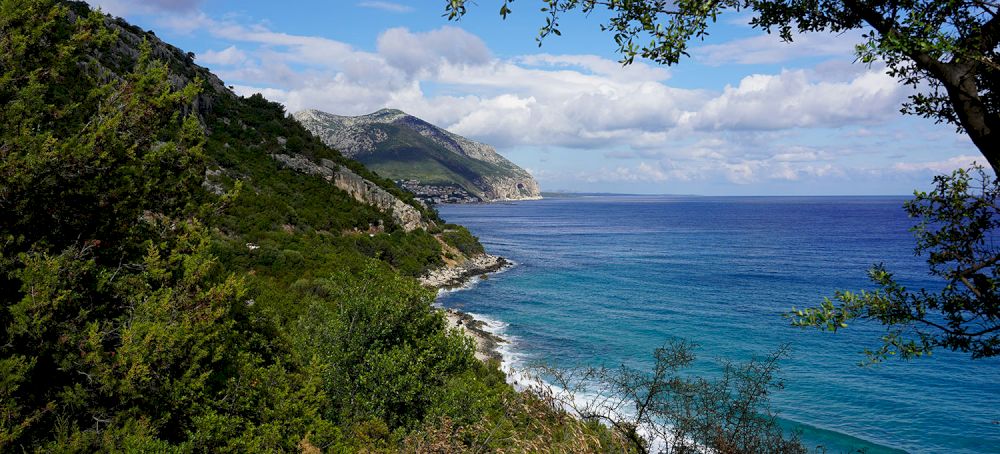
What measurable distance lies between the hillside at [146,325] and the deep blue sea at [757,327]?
17.8 meters

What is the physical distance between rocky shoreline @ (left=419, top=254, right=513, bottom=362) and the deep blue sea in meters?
1.82

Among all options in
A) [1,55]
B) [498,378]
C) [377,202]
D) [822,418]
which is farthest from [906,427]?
A: [377,202]

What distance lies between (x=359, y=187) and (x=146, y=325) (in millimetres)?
57992

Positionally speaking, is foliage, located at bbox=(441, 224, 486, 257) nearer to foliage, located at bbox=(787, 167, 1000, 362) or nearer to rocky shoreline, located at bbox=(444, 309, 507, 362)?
rocky shoreline, located at bbox=(444, 309, 507, 362)

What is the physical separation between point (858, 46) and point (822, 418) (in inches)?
1188

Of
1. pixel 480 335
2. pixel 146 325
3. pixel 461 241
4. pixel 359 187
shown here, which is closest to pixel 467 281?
pixel 461 241

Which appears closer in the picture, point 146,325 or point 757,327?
point 146,325

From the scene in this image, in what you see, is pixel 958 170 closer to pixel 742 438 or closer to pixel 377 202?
pixel 742 438

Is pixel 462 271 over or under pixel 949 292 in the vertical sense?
under

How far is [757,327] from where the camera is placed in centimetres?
4544

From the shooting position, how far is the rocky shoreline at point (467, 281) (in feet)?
127

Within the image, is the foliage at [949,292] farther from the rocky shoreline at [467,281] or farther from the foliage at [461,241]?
the foliage at [461,241]

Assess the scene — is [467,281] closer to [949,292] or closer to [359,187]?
[359,187]

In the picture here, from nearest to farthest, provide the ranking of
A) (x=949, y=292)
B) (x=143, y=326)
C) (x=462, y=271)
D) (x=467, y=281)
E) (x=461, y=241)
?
(x=949, y=292)
(x=143, y=326)
(x=467, y=281)
(x=462, y=271)
(x=461, y=241)
